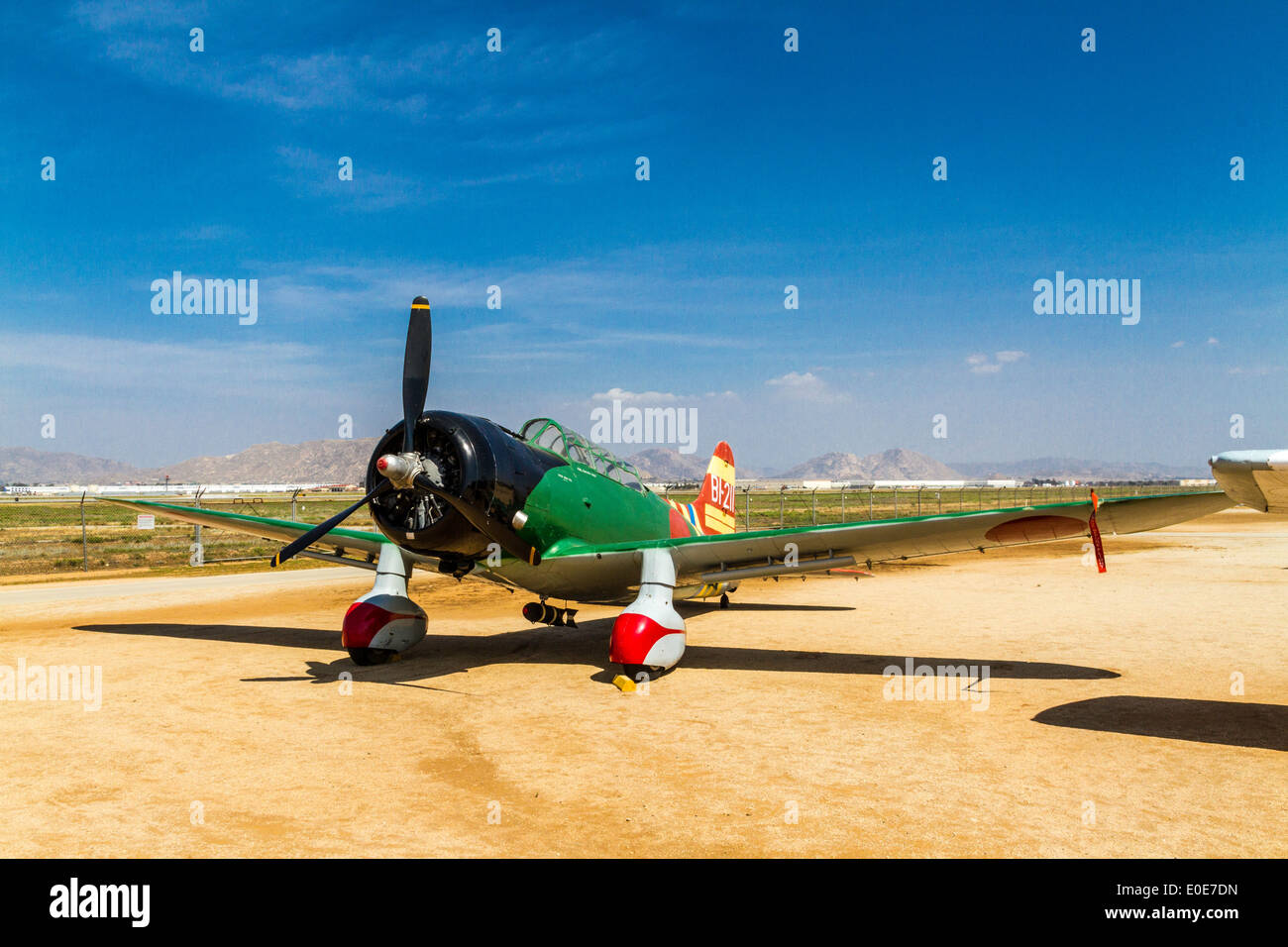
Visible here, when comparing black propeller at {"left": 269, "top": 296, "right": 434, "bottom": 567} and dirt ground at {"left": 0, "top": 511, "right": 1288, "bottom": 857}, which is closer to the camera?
dirt ground at {"left": 0, "top": 511, "right": 1288, "bottom": 857}

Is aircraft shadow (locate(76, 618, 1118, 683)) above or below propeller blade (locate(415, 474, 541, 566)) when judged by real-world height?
below

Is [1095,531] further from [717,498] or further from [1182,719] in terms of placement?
[717,498]

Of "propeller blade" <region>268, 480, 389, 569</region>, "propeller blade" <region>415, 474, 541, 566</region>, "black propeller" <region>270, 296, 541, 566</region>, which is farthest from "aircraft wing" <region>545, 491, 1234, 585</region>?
"propeller blade" <region>268, 480, 389, 569</region>

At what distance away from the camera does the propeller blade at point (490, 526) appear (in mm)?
9094

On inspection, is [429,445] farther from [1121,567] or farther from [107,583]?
[1121,567]

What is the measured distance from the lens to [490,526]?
9672mm

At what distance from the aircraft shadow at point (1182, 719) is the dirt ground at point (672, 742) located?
38 millimetres

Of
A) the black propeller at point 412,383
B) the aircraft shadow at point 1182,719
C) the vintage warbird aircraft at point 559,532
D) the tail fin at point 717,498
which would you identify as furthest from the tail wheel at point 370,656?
the aircraft shadow at point 1182,719

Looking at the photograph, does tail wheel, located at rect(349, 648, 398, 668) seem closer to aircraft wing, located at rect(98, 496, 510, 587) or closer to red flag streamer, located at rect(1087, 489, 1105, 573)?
aircraft wing, located at rect(98, 496, 510, 587)

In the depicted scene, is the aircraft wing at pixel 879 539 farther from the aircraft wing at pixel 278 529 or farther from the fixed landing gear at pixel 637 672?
the aircraft wing at pixel 278 529

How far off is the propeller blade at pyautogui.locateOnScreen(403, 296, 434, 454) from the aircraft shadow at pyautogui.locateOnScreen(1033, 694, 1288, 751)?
7843 millimetres

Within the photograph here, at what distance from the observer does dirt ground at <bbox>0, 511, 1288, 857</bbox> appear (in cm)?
502

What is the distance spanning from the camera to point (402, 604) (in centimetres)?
1145
